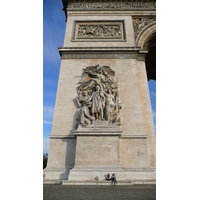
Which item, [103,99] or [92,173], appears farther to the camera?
[103,99]

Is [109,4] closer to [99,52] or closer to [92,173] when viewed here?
[99,52]

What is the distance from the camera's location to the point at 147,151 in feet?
23.0

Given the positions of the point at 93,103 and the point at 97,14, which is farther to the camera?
the point at 97,14

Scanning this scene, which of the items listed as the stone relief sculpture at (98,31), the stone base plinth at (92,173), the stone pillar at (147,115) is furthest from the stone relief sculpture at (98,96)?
the stone relief sculpture at (98,31)

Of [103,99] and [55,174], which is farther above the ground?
[103,99]

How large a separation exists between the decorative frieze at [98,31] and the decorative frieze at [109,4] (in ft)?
4.45

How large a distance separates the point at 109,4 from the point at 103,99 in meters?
7.38

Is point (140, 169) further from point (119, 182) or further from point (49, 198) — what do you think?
point (49, 198)

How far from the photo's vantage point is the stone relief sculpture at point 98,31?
32.2 ft

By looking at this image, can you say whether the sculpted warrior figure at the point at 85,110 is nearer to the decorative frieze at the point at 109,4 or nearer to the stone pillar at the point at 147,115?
the stone pillar at the point at 147,115

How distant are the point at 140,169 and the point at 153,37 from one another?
8458 millimetres

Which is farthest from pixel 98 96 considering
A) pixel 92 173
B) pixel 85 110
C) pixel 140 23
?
pixel 140 23

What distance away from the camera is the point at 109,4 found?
10.8 meters
